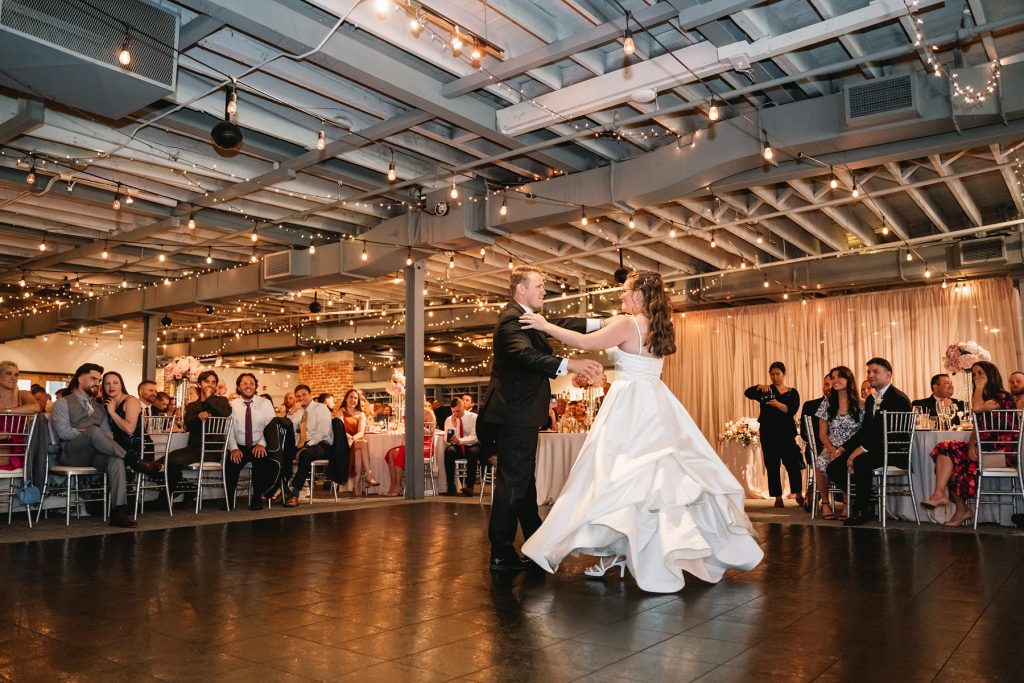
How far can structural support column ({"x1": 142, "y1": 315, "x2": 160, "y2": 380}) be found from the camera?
516 inches

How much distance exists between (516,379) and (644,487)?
2.85 feet

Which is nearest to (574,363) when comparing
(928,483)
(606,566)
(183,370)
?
(606,566)

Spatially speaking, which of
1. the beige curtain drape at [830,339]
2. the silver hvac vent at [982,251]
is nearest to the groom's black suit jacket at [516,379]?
the beige curtain drape at [830,339]

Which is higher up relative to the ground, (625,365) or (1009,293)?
(1009,293)

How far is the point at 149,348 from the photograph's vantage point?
13.3 m

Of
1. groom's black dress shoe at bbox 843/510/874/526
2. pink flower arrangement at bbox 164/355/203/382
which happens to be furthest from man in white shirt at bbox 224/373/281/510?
groom's black dress shoe at bbox 843/510/874/526

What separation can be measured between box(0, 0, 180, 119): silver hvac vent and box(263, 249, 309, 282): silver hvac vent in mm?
5151

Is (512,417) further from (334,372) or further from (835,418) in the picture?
(334,372)

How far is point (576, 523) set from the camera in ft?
12.4

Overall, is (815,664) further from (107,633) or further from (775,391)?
(775,391)

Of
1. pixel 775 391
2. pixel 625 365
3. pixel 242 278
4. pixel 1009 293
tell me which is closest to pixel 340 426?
pixel 242 278

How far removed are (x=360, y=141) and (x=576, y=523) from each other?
4.69 m

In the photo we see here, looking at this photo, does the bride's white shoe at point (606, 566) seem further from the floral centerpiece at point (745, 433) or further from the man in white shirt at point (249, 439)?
the floral centerpiece at point (745, 433)

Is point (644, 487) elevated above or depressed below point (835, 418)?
below
